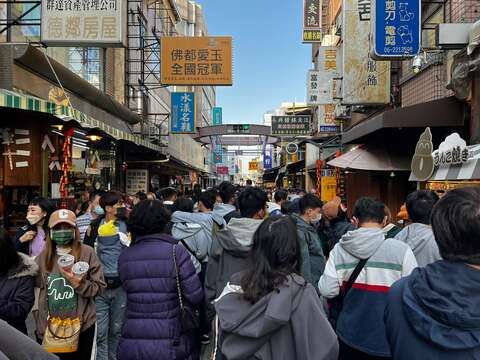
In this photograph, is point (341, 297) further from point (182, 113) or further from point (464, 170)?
point (182, 113)

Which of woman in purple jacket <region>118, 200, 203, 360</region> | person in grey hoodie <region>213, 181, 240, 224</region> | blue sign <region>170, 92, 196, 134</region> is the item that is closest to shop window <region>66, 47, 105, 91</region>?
blue sign <region>170, 92, 196, 134</region>

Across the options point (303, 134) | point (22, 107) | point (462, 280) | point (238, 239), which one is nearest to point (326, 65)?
point (303, 134)

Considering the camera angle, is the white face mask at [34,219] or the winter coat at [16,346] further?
the white face mask at [34,219]

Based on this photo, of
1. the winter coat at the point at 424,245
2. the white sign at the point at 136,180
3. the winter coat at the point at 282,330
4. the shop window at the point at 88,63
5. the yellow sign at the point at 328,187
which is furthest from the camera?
the white sign at the point at 136,180

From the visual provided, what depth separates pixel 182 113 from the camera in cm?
2097

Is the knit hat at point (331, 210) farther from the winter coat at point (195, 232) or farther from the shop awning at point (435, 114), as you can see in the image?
the shop awning at point (435, 114)

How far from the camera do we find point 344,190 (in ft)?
55.3

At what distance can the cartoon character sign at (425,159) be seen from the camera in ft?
22.8

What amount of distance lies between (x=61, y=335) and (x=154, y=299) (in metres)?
0.94

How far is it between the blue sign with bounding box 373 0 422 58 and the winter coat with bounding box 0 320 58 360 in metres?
8.90

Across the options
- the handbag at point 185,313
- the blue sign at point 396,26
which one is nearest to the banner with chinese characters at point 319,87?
the blue sign at point 396,26

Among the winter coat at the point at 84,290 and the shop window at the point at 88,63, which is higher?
the shop window at the point at 88,63

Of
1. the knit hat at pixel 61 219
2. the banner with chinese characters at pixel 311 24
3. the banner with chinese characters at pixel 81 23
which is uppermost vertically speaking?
the banner with chinese characters at pixel 311 24

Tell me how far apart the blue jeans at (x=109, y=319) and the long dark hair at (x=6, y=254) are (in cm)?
136
